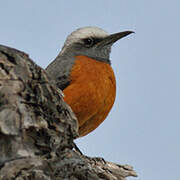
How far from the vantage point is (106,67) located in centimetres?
1024

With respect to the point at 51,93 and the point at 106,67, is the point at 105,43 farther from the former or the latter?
the point at 51,93

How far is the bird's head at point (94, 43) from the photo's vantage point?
10.8 meters

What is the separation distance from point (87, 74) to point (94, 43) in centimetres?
157

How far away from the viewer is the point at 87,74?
9602 mm

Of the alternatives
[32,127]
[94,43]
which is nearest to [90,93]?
[94,43]

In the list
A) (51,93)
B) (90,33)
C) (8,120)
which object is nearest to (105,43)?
(90,33)

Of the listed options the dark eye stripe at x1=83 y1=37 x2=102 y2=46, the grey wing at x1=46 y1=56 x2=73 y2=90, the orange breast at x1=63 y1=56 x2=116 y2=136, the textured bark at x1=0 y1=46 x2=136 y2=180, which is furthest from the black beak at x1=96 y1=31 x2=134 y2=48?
the textured bark at x1=0 y1=46 x2=136 y2=180

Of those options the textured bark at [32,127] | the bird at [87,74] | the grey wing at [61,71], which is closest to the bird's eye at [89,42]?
the bird at [87,74]

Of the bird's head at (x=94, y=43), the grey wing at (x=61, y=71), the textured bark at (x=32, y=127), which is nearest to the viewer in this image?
the textured bark at (x=32, y=127)

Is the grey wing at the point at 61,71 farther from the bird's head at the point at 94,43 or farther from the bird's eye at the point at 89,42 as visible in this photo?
the bird's eye at the point at 89,42

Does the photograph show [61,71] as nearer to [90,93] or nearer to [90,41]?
[90,93]

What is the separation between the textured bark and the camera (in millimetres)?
4586

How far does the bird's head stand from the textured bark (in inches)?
208

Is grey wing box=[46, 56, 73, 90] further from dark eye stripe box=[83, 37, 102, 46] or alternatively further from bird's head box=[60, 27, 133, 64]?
dark eye stripe box=[83, 37, 102, 46]
